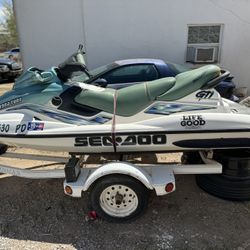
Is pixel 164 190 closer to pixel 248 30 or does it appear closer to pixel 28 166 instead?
pixel 28 166

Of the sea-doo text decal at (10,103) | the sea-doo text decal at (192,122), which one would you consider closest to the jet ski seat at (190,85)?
the sea-doo text decal at (192,122)

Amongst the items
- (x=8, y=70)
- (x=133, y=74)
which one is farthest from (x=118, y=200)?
(x=8, y=70)

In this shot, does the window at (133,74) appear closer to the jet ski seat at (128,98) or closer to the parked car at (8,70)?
the jet ski seat at (128,98)

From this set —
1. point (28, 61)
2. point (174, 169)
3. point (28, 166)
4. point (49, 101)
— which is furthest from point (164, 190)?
point (28, 61)

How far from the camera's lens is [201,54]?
25.3ft

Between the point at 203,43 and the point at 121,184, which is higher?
the point at 203,43

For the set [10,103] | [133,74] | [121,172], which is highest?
[10,103]

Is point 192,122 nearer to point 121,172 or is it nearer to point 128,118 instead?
point 128,118

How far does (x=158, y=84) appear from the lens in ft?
10.5

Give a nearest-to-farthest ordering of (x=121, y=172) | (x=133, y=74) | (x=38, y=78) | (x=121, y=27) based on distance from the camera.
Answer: (x=121, y=172) → (x=38, y=78) → (x=133, y=74) → (x=121, y=27)

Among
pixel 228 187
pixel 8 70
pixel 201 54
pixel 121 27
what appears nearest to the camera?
pixel 228 187

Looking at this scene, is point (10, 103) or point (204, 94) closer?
point (204, 94)

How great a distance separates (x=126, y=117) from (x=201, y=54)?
5.28 meters

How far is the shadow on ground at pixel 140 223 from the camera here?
2.91 metres
